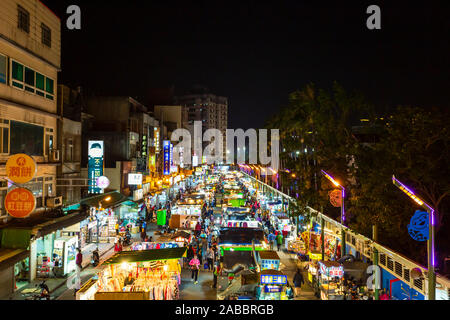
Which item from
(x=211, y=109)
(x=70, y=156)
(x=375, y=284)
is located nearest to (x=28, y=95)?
(x=70, y=156)

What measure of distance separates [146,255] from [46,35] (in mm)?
12412

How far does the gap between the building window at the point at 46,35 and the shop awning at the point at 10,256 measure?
10.4 metres

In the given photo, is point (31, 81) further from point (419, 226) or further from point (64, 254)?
point (419, 226)

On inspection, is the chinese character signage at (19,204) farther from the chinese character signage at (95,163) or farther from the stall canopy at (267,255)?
the chinese character signage at (95,163)

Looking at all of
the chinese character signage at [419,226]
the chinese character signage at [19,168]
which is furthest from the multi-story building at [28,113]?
the chinese character signage at [419,226]

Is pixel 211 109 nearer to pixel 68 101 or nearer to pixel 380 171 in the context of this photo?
pixel 68 101

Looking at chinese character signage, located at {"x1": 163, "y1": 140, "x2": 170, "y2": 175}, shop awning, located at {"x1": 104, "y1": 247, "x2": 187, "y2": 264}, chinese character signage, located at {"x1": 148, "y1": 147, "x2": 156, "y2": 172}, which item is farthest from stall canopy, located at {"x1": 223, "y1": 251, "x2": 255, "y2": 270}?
chinese character signage, located at {"x1": 163, "y1": 140, "x2": 170, "y2": 175}

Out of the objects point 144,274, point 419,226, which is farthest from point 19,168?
point 419,226

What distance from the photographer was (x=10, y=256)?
1118cm

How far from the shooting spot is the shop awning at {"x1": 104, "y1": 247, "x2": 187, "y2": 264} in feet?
42.2

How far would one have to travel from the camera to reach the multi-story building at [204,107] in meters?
157

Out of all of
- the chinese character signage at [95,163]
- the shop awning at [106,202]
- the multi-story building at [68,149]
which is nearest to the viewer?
the multi-story building at [68,149]
